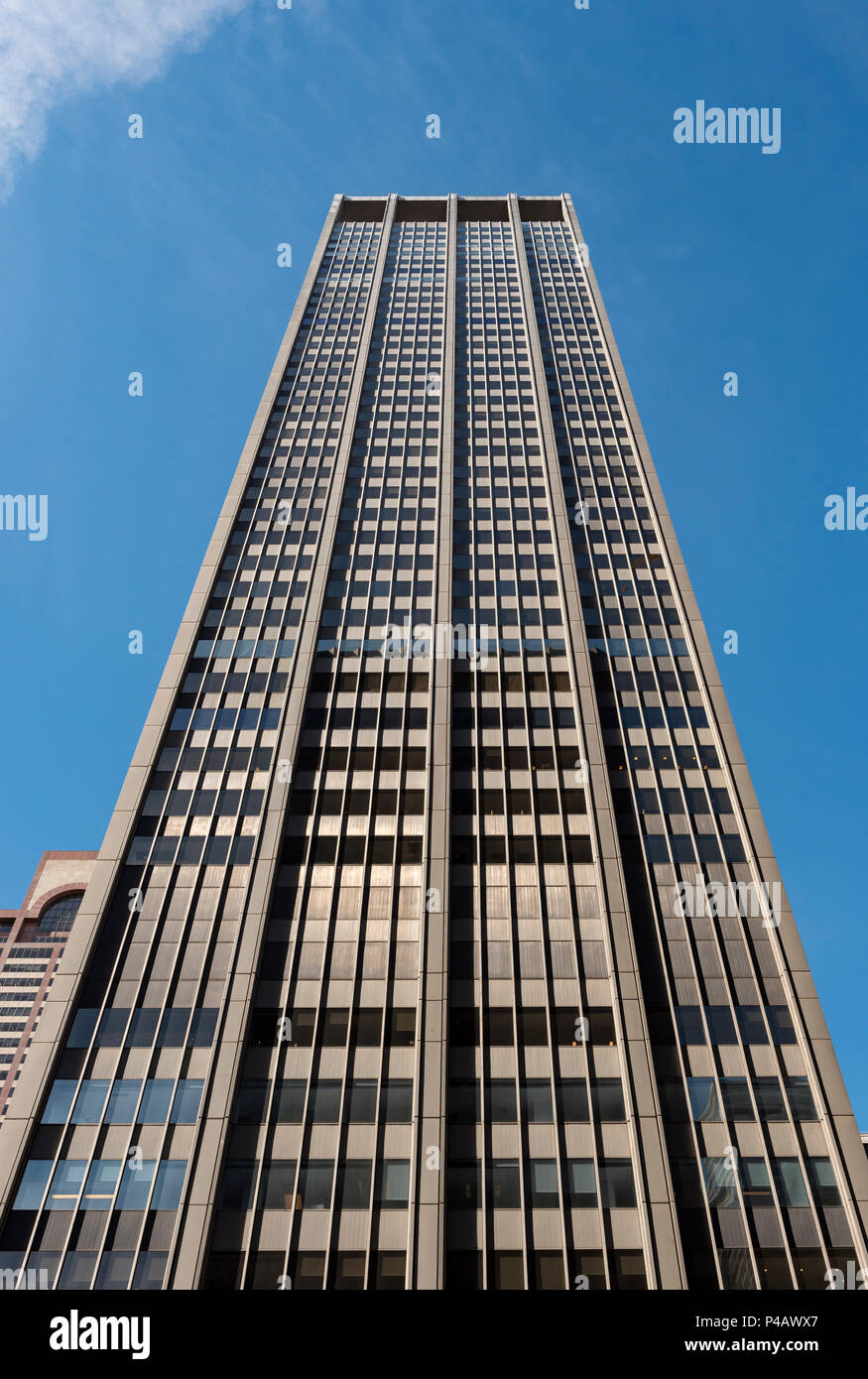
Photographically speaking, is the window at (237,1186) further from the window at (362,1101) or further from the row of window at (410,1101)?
the window at (362,1101)

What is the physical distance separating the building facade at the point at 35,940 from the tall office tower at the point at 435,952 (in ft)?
429

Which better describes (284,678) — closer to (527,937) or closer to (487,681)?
(487,681)

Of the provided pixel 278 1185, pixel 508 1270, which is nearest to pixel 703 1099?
pixel 508 1270

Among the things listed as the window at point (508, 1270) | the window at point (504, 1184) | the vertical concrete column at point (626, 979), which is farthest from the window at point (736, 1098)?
the window at point (508, 1270)

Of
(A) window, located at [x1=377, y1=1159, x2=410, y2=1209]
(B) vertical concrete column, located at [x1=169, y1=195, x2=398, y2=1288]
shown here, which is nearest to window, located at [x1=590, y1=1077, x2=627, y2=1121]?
(A) window, located at [x1=377, y1=1159, x2=410, y2=1209]

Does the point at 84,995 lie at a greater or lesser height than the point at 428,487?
lesser

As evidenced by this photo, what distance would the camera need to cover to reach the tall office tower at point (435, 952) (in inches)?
1215

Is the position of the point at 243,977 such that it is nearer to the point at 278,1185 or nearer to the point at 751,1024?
the point at 278,1185

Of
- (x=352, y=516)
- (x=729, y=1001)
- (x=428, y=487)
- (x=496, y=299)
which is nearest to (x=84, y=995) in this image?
(x=729, y=1001)

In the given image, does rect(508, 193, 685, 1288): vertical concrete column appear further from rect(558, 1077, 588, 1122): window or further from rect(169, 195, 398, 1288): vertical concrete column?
rect(169, 195, 398, 1288): vertical concrete column

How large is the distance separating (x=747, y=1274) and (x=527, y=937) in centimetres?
1466

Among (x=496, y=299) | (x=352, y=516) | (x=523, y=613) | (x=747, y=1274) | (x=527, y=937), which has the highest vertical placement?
(x=496, y=299)

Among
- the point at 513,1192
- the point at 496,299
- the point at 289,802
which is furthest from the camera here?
the point at 496,299
